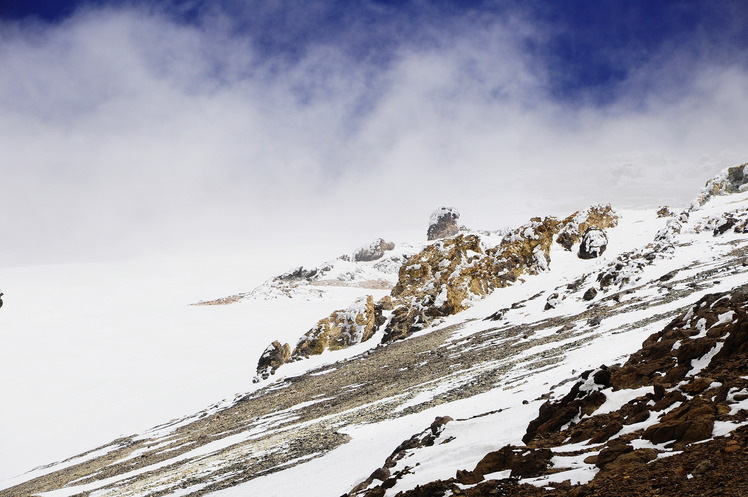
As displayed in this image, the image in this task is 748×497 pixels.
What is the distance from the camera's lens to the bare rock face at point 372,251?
409 feet

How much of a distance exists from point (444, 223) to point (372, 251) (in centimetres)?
1884

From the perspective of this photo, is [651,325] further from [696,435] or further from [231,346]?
[231,346]

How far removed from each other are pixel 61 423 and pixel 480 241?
151 ft

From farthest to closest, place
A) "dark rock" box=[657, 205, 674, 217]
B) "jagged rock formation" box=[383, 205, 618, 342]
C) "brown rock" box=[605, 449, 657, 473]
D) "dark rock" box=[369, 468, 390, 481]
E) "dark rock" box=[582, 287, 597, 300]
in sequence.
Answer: "dark rock" box=[657, 205, 674, 217], "jagged rock formation" box=[383, 205, 618, 342], "dark rock" box=[582, 287, 597, 300], "dark rock" box=[369, 468, 390, 481], "brown rock" box=[605, 449, 657, 473]

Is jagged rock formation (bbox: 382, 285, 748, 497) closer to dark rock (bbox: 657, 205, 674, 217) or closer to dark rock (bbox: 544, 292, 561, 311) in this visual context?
dark rock (bbox: 544, 292, 561, 311)

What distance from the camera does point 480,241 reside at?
2432 inches

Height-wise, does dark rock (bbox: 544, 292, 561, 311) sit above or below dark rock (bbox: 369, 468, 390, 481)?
above

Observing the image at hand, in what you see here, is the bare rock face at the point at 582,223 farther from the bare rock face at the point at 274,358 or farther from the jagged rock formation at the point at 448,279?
the bare rock face at the point at 274,358

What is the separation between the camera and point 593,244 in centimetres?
5203

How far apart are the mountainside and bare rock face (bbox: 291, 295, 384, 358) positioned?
150 millimetres

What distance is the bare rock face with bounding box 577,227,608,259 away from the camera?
5184 centimetres

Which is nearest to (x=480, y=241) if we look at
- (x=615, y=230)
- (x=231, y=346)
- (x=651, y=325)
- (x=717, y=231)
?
(x=615, y=230)

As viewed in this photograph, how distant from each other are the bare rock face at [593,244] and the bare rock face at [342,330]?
21.9 m

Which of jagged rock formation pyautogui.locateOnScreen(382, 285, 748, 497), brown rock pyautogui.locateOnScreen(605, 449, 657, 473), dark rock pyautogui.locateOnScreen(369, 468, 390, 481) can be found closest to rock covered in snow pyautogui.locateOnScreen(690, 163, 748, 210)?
jagged rock formation pyautogui.locateOnScreen(382, 285, 748, 497)
